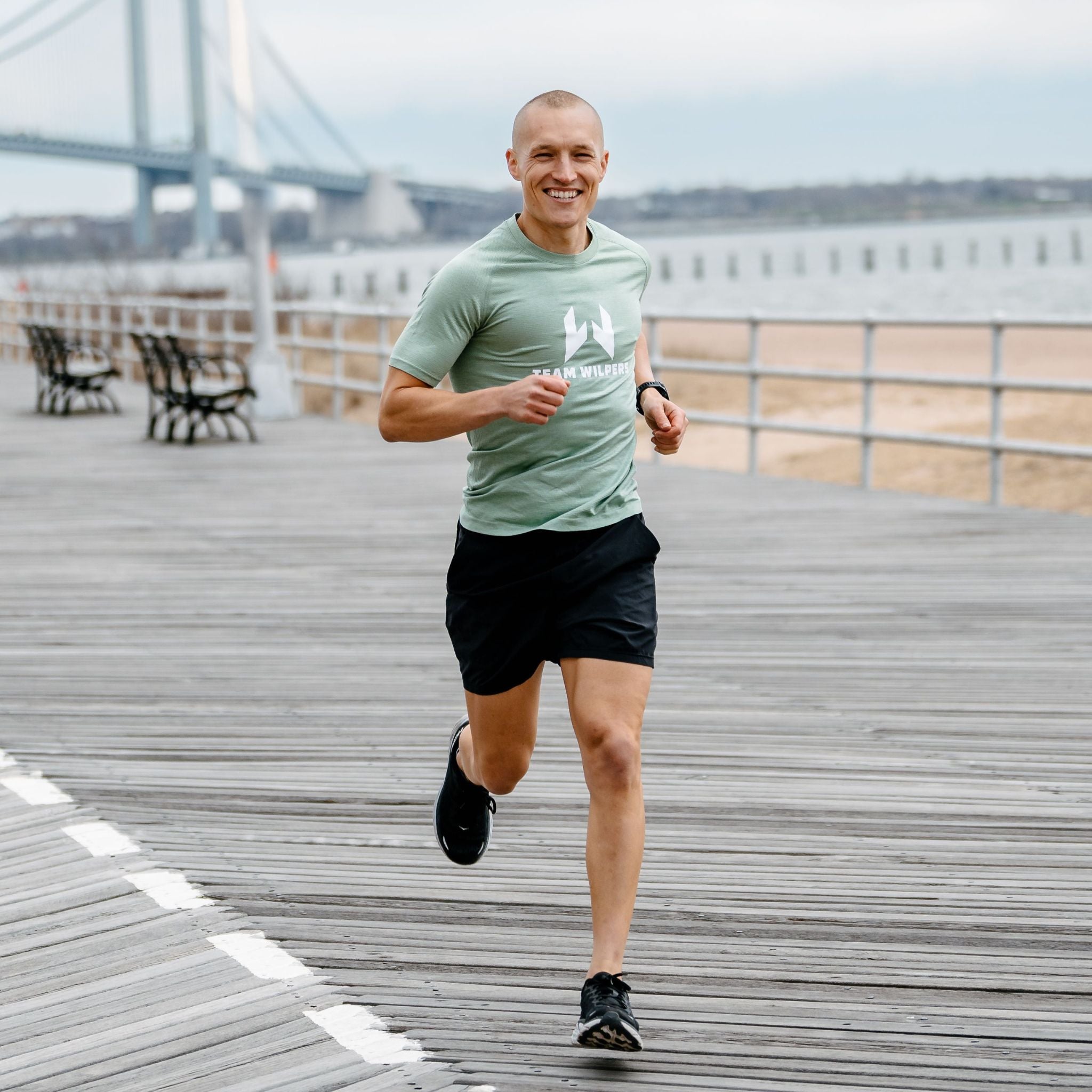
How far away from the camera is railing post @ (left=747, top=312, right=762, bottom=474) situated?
1098 cm

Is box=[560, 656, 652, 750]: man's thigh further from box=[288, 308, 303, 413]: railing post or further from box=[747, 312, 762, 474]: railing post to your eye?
box=[288, 308, 303, 413]: railing post

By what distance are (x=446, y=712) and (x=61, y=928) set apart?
6.05 ft

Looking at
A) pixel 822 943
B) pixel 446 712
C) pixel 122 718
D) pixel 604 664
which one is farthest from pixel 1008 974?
pixel 122 718

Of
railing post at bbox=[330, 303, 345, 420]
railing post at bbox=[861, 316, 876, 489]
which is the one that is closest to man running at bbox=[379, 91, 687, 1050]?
railing post at bbox=[861, 316, 876, 489]

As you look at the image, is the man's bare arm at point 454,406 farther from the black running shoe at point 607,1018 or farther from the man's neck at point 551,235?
the black running shoe at point 607,1018

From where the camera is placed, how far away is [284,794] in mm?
4238

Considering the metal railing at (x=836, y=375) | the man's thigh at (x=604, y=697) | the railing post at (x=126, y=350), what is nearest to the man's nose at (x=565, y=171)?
the man's thigh at (x=604, y=697)

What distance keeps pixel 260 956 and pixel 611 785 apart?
79 cm

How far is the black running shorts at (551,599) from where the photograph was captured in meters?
2.97

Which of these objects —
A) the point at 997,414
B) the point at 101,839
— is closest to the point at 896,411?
the point at 997,414

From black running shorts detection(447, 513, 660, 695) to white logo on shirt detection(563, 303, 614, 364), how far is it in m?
0.31

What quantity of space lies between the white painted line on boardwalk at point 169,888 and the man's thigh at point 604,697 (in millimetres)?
1012

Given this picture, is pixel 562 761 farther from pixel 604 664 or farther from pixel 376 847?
pixel 604 664

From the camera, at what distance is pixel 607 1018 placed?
2672 millimetres
